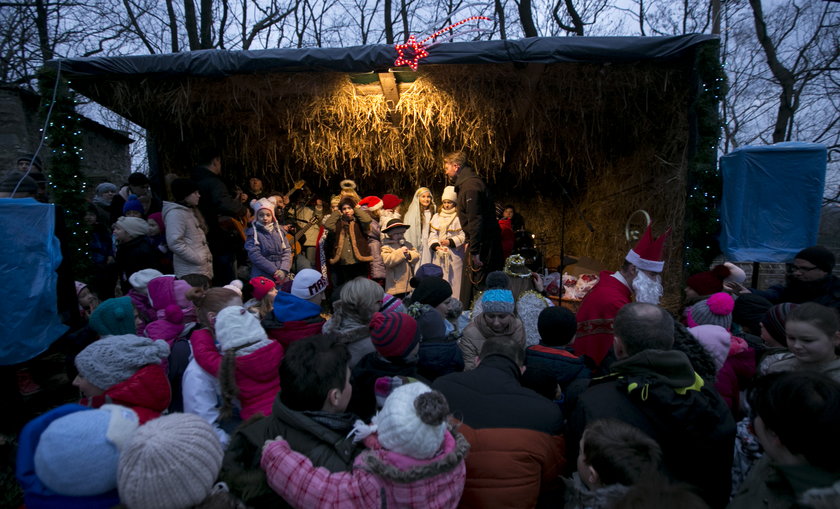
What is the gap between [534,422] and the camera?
1818 millimetres

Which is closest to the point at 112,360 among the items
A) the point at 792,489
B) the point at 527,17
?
the point at 792,489

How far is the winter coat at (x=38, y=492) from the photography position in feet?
4.37

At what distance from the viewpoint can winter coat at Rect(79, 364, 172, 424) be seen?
6.26ft

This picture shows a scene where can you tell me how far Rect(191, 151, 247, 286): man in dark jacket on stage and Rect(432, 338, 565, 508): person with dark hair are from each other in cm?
440

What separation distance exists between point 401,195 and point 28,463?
336 inches

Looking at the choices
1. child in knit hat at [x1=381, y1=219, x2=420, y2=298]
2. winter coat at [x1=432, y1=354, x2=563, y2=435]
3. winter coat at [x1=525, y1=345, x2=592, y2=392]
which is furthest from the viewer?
child in knit hat at [x1=381, y1=219, x2=420, y2=298]

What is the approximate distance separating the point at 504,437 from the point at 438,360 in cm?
88

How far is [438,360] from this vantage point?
2.58 metres

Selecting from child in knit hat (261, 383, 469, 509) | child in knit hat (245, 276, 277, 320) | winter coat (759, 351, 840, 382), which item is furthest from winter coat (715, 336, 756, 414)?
child in knit hat (245, 276, 277, 320)

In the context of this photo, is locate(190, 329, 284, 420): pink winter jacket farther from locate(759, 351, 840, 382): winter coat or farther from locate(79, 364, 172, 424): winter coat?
locate(759, 351, 840, 382): winter coat

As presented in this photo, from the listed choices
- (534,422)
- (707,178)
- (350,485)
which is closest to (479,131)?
(707,178)

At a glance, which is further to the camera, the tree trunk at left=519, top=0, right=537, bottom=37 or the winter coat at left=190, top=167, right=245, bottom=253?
the tree trunk at left=519, top=0, right=537, bottom=37

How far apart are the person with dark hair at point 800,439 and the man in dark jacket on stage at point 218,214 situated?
537cm

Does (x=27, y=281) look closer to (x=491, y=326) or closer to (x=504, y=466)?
(x=491, y=326)
